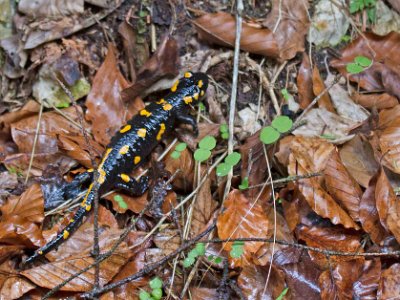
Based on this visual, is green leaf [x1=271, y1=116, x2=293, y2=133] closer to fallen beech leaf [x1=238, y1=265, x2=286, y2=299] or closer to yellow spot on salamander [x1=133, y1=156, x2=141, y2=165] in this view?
fallen beech leaf [x1=238, y1=265, x2=286, y2=299]

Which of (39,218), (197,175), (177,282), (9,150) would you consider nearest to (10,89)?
(9,150)

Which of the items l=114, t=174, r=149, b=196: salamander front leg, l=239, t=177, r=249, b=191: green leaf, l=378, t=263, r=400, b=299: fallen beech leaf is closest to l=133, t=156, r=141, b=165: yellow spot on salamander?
l=114, t=174, r=149, b=196: salamander front leg

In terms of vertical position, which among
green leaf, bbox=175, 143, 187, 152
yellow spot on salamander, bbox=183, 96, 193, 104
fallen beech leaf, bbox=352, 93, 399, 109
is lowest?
green leaf, bbox=175, 143, 187, 152

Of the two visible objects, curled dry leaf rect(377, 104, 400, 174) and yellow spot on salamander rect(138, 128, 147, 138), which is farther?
yellow spot on salamander rect(138, 128, 147, 138)

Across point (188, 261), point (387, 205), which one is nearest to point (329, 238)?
point (387, 205)

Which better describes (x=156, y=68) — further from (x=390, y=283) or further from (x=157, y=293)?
(x=390, y=283)

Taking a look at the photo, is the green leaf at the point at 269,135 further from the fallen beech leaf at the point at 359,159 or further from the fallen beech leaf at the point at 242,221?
the fallen beech leaf at the point at 359,159
